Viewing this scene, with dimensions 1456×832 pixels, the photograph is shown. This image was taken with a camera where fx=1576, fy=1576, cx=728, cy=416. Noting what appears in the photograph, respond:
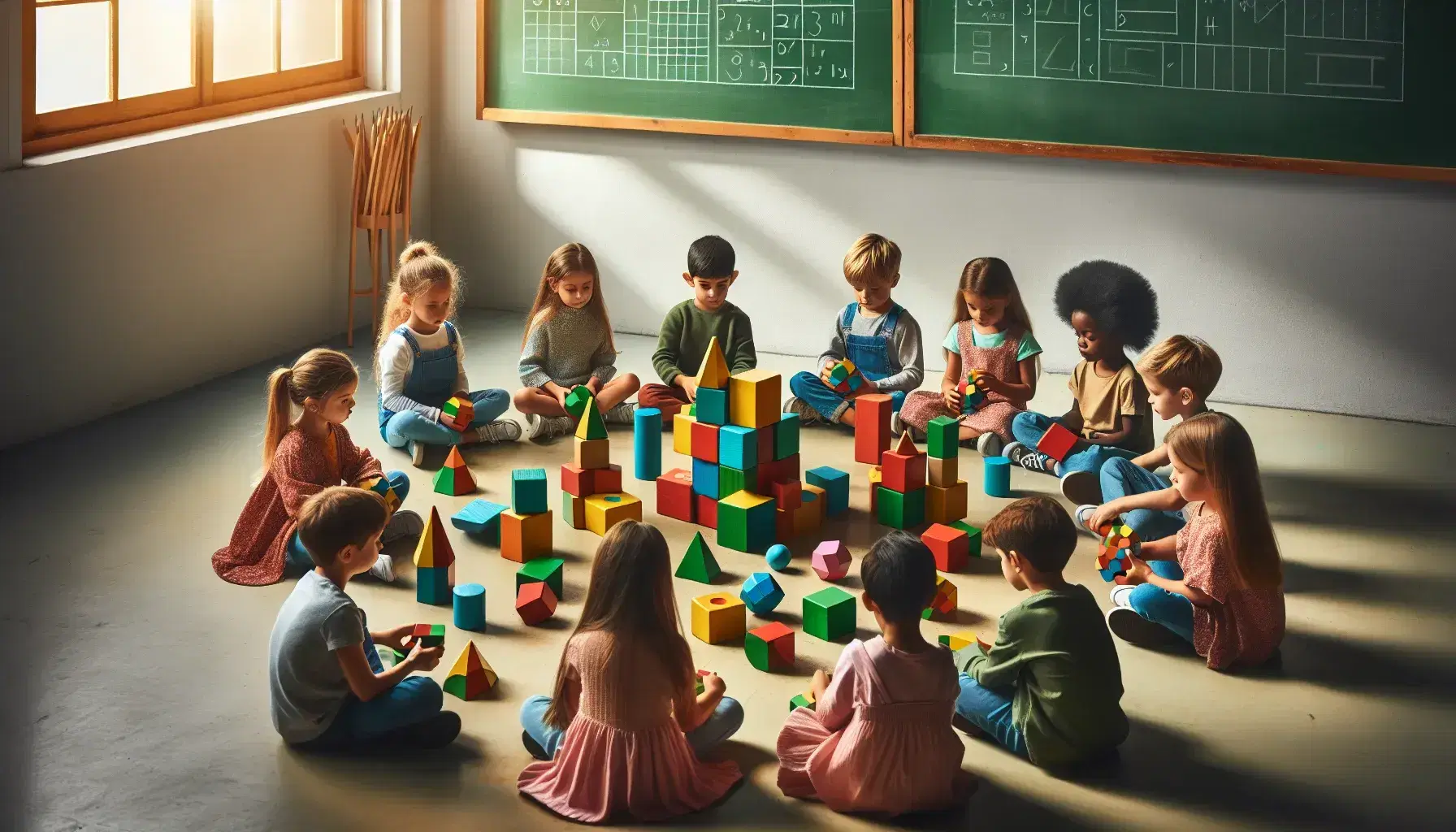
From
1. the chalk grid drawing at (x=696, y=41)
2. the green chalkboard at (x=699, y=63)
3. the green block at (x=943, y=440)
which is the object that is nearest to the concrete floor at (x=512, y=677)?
the green block at (x=943, y=440)

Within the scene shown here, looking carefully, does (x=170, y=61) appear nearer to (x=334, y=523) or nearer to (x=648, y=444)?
(x=648, y=444)

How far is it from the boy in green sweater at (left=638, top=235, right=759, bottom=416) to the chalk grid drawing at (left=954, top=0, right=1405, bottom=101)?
157 cm

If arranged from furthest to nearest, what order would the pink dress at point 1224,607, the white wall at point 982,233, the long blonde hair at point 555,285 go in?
1. the white wall at point 982,233
2. the long blonde hair at point 555,285
3. the pink dress at point 1224,607

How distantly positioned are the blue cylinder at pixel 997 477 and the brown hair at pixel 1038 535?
1905 mm

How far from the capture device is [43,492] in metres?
5.32

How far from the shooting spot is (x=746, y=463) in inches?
196

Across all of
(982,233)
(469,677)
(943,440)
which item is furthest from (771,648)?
(982,233)

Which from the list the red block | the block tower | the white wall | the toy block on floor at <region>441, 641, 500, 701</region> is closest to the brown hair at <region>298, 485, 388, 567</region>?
the toy block on floor at <region>441, 641, 500, 701</region>

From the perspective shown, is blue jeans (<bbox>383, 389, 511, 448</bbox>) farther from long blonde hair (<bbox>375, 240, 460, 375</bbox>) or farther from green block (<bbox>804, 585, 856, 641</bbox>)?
green block (<bbox>804, 585, 856, 641</bbox>)

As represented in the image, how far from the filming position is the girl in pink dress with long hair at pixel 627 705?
3.31 metres

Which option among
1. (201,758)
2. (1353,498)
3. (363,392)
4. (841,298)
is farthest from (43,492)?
(1353,498)

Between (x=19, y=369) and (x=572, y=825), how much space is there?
3.41m

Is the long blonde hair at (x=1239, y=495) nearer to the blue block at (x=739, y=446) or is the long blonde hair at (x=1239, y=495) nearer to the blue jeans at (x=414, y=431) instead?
the blue block at (x=739, y=446)

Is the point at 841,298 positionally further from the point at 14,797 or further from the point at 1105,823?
the point at 14,797
